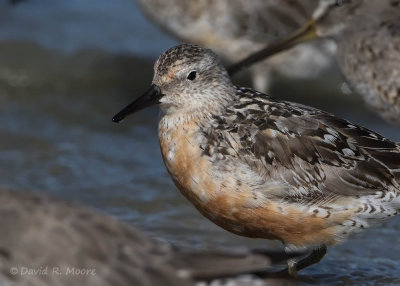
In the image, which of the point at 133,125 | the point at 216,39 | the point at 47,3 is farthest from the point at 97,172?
the point at 47,3

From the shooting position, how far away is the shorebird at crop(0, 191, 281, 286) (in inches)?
211

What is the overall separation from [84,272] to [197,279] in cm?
62

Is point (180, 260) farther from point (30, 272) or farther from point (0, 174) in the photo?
point (0, 174)

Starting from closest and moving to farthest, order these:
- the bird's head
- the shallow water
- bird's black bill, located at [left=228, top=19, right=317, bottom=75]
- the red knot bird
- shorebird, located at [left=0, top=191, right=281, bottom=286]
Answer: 1. shorebird, located at [left=0, top=191, right=281, bottom=286]
2. the red knot bird
3. the bird's head
4. the shallow water
5. bird's black bill, located at [left=228, top=19, right=317, bottom=75]

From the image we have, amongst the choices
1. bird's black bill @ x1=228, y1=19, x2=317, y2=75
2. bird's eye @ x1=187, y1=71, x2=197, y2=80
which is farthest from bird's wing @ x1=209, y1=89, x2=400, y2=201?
bird's black bill @ x1=228, y1=19, x2=317, y2=75

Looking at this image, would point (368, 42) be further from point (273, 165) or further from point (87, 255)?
point (87, 255)

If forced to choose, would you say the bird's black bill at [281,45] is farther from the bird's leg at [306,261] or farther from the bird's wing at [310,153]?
the bird's leg at [306,261]

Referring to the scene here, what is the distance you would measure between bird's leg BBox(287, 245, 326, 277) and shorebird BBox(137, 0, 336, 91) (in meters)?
4.40

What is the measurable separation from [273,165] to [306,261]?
0.97 metres

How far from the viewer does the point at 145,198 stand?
9.41 metres

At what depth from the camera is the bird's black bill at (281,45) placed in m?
10.3

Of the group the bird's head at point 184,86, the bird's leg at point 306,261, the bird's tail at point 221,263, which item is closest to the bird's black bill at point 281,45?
the bird's head at point 184,86

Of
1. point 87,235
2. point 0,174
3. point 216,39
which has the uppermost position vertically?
point 87,235

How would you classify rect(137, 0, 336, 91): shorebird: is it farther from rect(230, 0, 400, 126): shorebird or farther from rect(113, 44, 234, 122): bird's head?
rect(113, 44, 234, 122): bird's head
